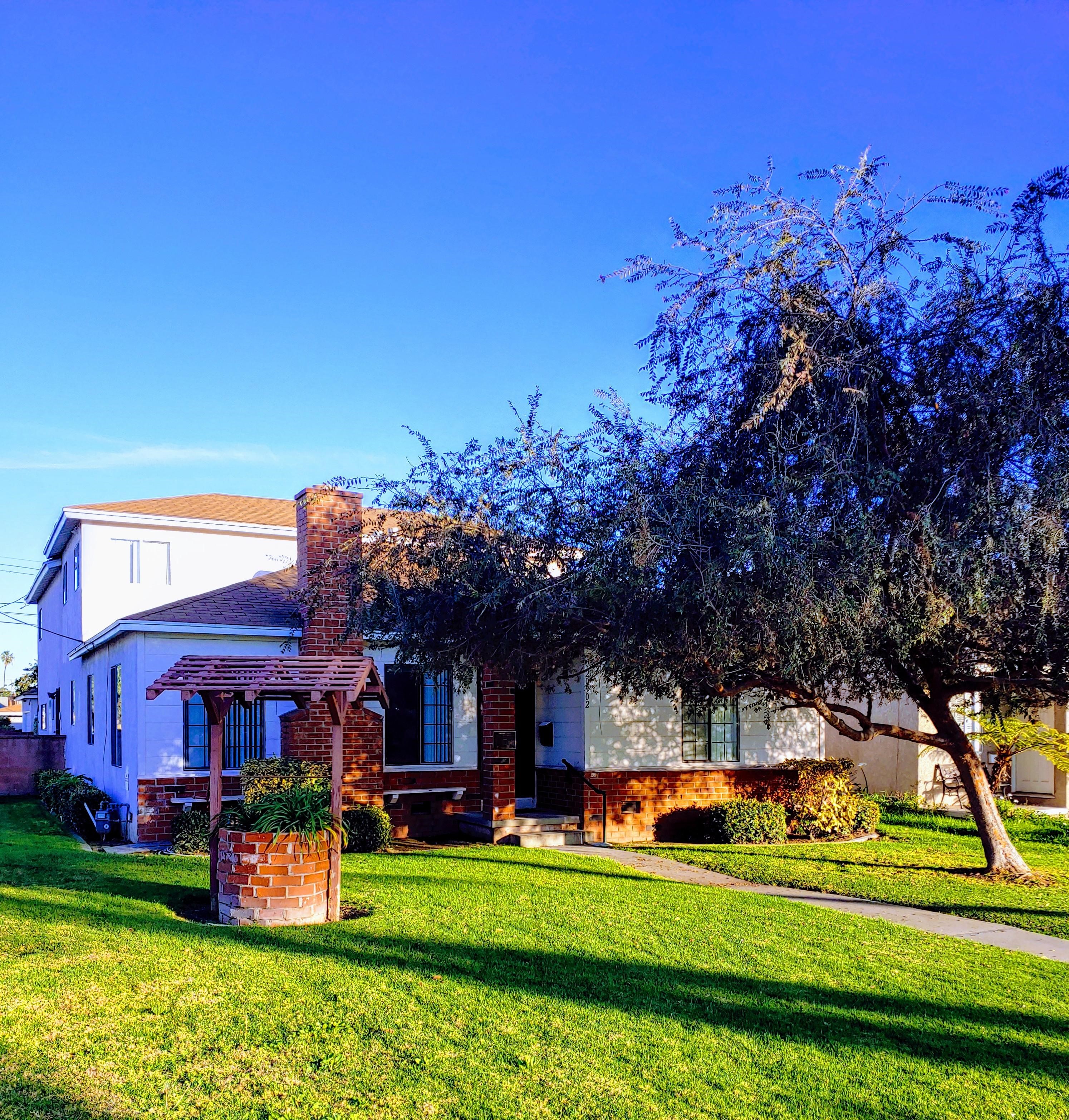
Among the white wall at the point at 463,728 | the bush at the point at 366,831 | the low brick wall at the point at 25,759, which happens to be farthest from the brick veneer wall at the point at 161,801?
the low brick wall at the point at 25,759

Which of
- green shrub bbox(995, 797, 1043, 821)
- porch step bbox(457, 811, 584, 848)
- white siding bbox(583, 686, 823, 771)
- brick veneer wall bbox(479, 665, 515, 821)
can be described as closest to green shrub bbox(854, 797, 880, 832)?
white siding bbox(583, 686, 823, 771)

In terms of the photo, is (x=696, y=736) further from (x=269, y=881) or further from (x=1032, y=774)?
(x=1032, y=774)

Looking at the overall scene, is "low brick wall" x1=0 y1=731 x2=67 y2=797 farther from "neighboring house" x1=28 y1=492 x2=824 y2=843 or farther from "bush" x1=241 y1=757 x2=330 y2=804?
"bush" x1=241 y1=757 x2=330 y2=804

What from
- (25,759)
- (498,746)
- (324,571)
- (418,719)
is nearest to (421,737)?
(418,719)

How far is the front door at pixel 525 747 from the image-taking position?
15664 mm

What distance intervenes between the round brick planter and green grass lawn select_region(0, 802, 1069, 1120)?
286 millimetres

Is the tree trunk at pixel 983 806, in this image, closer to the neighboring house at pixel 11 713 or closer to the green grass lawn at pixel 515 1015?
the green grass lawn at pixel 515 1015

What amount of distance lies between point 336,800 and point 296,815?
1.40 feet

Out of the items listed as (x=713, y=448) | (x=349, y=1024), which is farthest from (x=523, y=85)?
(x=349, y=1024)

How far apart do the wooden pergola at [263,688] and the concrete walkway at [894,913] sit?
4.39 metres

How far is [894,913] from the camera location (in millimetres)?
9578

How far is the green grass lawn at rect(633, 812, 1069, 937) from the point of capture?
986cm

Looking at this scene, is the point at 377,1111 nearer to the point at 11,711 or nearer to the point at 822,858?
the point at 822,858

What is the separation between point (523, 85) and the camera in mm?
11570
